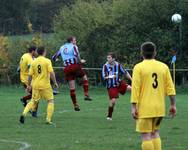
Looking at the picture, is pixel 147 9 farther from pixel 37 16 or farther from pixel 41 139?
pixel 37 16

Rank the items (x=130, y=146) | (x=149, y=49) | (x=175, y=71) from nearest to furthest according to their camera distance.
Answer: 1. (x=149, y=49)
2. (x=130, y=146)
3. (x=175, y=71)

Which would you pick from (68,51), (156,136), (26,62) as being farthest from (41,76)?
(156,136)

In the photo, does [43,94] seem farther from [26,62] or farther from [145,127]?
[145,127]

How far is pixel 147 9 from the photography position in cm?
4216

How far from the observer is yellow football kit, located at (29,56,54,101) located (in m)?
16.8

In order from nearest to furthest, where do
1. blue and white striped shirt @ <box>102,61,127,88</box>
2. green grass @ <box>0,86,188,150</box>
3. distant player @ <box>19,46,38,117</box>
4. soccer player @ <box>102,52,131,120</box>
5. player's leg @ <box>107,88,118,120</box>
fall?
green grass @ <box>0,86,188,150</box> < player's leg @ <box>107,88,118,120</box> < soccer player @ <box>102,52,131,120</box> < blue and white striped shirt @ <box>102,61,127,88</box> < distant player @ <box>19,46,38,117</box>

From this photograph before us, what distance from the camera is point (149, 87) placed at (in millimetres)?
10117

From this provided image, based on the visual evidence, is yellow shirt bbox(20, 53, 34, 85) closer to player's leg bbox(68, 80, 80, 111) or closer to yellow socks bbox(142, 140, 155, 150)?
player's leg bbox(68, 80, 80, 111)

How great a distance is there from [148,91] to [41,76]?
7114mm

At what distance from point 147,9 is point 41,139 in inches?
1154

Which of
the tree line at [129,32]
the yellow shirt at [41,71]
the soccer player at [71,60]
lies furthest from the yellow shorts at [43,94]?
the tree line at [129,32]

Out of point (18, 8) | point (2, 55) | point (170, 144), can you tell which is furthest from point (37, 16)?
point (170, 144)

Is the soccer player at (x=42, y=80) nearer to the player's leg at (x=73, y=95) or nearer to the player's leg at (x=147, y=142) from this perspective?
the player's leg at (x=73, y=95)

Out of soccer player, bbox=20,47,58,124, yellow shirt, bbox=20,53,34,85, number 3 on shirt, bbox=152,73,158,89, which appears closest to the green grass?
soccer player, bbox=20,47,58,124
